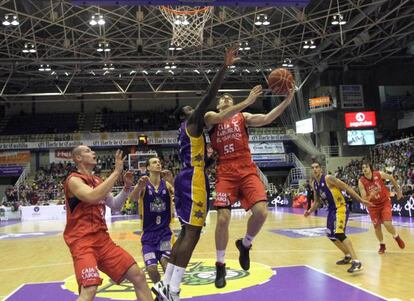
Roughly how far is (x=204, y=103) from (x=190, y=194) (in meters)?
0.91

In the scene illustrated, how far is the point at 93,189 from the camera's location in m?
4.29

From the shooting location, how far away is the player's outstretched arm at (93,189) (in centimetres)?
418

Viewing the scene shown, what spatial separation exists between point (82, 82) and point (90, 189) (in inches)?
1357

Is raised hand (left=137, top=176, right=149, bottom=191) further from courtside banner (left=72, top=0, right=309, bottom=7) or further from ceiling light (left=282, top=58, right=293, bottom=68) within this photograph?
ceiling light (left=282, top=58, right=293, bottom=68)

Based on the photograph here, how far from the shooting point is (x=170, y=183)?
699cm

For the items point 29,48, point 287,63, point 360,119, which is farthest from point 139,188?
point 360,119

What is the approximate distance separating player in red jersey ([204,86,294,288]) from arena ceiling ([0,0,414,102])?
17646 millimetres

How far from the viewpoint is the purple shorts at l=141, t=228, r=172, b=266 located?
6156 mm

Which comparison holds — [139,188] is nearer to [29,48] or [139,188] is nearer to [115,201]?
[115,201]

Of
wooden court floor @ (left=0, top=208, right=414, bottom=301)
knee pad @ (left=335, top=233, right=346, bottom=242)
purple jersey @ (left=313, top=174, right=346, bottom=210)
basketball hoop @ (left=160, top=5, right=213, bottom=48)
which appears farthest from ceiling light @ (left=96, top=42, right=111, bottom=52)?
knee pad @ (left=335, top=233, right=346, bottom=242)

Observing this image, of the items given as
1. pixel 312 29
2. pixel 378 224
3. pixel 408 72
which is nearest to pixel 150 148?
pixel 312 29

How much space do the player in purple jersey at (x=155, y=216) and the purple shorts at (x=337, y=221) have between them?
10.8ft

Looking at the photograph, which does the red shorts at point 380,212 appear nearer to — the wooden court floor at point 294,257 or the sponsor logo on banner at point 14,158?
the wooden court floor at point 294,257

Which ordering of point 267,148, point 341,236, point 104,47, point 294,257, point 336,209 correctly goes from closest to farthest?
point 341,236, point 336,209, point 294,257, point 104,47, point 267,148
